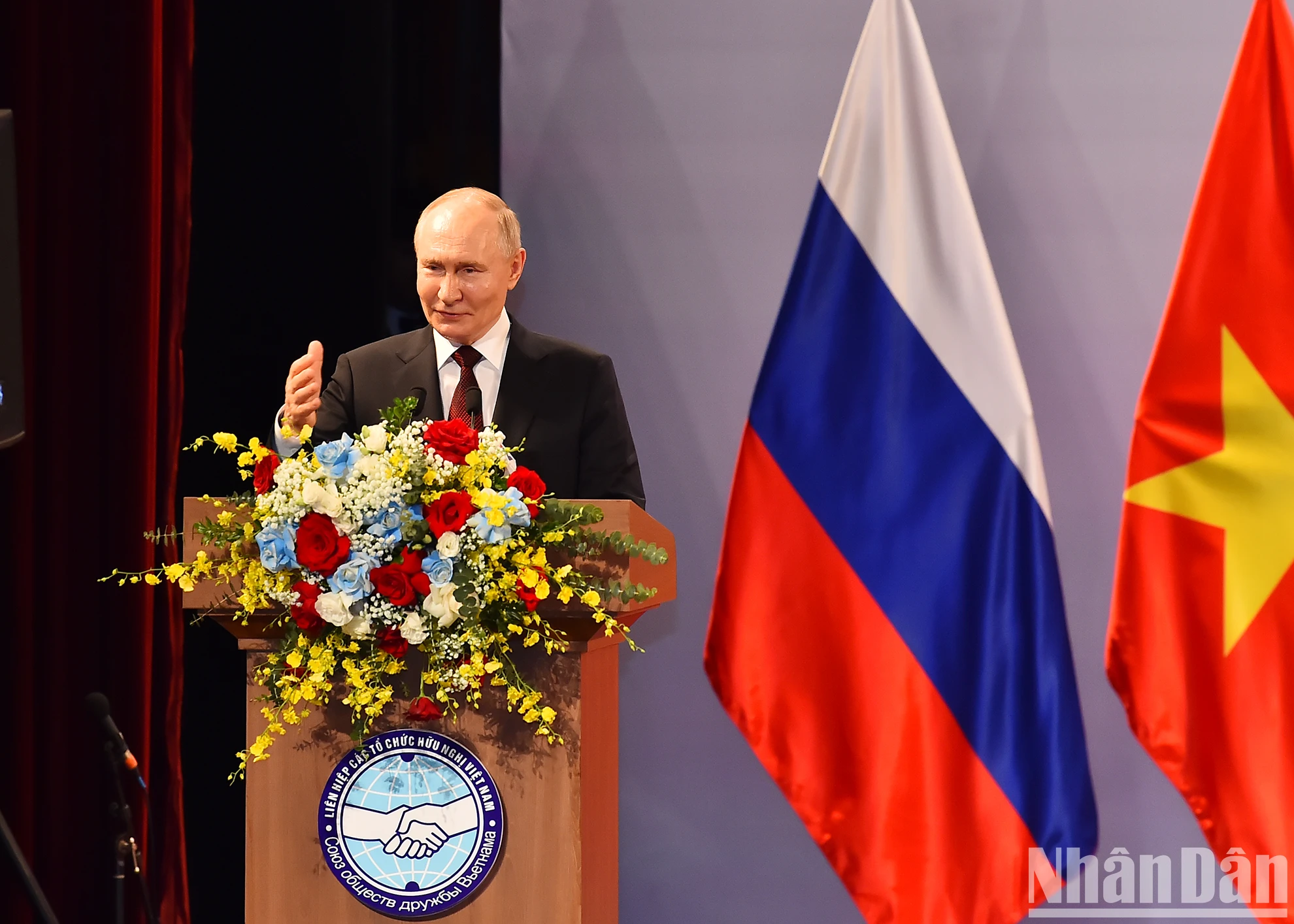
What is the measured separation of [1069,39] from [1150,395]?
977 millimetres

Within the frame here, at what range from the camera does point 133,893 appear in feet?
8.89

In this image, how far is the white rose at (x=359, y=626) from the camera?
5.72 ft

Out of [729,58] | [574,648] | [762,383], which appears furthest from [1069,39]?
[574,648]

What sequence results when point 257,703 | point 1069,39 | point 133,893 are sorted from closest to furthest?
1. point 257,703
2. point 133,893
3. point 1069,39

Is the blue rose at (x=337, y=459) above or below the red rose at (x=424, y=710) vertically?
above

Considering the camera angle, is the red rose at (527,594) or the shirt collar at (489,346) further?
the shirt collar at (489,346)

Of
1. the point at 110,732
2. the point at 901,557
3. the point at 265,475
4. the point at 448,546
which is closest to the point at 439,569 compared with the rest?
the point at 448,546

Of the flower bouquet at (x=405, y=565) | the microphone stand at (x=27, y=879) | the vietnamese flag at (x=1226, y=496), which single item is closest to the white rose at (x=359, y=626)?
the flower bouquet at (x=405, y=565)

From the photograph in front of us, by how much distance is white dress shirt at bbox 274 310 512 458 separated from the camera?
2.52 m

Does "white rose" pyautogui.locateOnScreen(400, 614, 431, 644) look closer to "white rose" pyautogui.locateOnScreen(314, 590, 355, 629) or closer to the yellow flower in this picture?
"white rose" pyautogui.locateOnScreen(314, 590, 355, 629)

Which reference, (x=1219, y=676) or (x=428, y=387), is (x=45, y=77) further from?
(x=1219, y=676)

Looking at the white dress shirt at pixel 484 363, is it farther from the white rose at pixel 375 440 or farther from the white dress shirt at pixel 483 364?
the white rose at pixel 375 440

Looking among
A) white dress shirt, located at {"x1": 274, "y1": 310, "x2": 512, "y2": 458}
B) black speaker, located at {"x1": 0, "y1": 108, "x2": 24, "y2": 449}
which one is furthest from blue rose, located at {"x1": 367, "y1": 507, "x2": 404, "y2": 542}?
white dress shirt, located at {"x1": 274, "y1": 310, "x2": 512, "y2": 458}

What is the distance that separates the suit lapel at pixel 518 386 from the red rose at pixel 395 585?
0.68 metres
